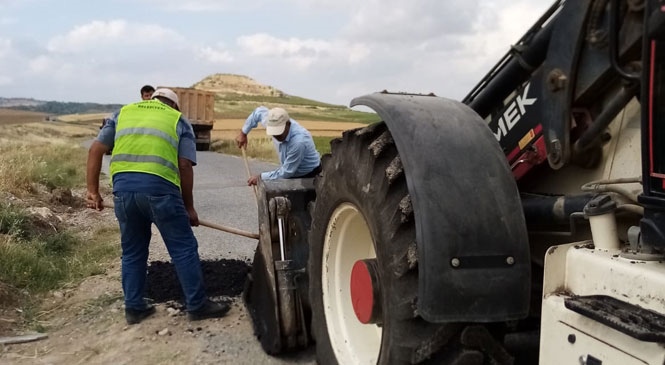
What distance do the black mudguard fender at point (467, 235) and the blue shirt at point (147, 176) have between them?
2.73 metres

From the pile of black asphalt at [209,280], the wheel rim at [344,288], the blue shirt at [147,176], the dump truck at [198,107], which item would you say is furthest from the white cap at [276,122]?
the dump truck at [198,107]

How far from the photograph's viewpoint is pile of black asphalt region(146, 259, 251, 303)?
5.60 m

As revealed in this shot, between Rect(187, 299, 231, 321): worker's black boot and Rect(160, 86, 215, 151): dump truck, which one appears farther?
Rect(160, 86, 215, 151): dump truck

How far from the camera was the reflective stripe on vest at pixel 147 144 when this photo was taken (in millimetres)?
4945

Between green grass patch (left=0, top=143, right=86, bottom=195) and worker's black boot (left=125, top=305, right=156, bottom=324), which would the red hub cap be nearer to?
worker's black boot (left=125, top=305, right=156, bottom=324)

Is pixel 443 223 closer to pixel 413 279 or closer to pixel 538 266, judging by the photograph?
pixel 413 279

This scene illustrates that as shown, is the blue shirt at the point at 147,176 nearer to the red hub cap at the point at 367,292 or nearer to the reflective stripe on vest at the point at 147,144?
the reflective stripe on vest at the point at 147,144

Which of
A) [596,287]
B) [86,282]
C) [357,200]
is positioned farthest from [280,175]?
[596,287]

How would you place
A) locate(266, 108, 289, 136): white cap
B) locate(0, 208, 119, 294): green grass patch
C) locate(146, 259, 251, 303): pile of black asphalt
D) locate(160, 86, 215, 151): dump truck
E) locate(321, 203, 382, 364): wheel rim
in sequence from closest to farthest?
locate(321, 203, 382, 364): wheel rim < locate(146, 259, 251, 303): pile of black asphalt < locate(266, 108, 289, 136): white cap < locate(0, 208, 119, 294): green grass patch < locate(160, 86, 215, 151): dump truck

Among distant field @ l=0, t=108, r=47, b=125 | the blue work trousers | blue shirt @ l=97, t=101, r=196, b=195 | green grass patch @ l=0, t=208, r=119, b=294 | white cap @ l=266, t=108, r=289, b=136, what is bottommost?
distant field @ l=0, t=108, r=47, b=125

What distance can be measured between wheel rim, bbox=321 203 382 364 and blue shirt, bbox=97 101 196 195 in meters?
1.83

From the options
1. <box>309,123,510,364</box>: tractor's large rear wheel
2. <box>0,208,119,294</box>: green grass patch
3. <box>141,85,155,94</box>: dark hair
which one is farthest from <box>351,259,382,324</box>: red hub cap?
<box>141,85,155,94</box>: dark hair

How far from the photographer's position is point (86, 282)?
626cm

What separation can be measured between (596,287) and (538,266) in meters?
0.85
